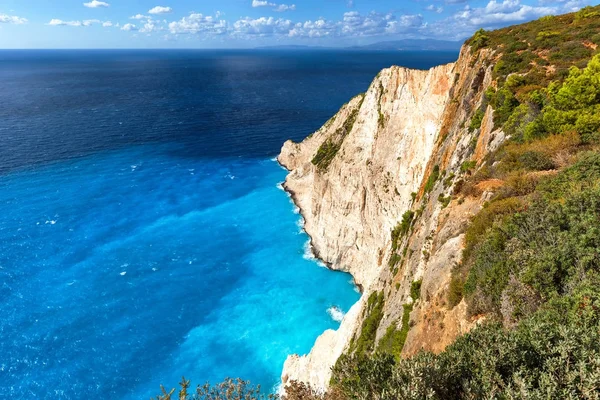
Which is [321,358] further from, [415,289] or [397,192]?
[397,192]

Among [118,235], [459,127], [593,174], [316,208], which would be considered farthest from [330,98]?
[593,174]

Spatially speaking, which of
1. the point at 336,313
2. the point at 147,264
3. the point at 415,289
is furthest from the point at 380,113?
the point at 147,264


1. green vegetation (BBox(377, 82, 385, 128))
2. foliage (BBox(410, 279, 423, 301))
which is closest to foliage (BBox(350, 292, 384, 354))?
foliage (BBox(410, 279, 423, 301))

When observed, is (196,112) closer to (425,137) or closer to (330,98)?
(330,98)

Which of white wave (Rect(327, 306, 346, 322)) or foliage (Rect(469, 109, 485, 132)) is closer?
foliage (Rect(469, 109, 485, 132))

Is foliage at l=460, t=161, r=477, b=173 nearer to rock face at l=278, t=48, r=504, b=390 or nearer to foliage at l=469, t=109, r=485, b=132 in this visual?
rock face at l=278, t=48, r=504, b=390

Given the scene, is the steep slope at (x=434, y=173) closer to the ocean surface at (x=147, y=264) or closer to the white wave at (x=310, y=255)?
the white wave at (x=310, y=255)
